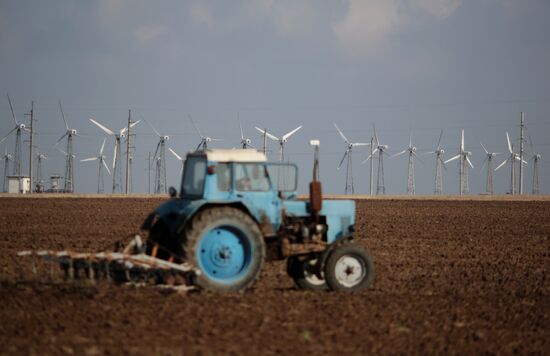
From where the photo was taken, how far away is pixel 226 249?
12898 millimetres

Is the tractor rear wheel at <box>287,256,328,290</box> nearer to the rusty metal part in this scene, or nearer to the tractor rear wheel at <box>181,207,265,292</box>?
the rusty metal part

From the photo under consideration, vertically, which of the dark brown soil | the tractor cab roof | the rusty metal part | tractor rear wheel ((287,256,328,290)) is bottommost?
the dark brown soil

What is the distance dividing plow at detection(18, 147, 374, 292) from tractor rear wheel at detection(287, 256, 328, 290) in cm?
2

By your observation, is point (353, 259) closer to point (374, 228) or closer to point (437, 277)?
point (437, 277)

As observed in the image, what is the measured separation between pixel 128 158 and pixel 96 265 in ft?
199

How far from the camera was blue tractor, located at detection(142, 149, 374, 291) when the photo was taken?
12852mm

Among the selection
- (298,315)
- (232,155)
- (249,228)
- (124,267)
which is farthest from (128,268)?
(298,315)

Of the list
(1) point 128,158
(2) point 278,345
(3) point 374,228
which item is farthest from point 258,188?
(1) point 128,158

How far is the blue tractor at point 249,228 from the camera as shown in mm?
12852

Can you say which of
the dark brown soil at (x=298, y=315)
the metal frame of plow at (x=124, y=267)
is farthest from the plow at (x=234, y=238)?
the dark brown soil at (x=298, y=315)

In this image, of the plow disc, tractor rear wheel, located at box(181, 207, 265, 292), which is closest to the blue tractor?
tractor rear wheel, located at box(181, 207, 265, 292)

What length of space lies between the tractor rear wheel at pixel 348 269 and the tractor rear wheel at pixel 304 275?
0.62 metres

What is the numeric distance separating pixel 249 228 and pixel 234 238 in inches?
11.6

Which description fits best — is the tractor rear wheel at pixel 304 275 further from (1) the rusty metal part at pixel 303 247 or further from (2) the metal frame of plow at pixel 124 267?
(2) the metal frame of plow at pixel 124 267
